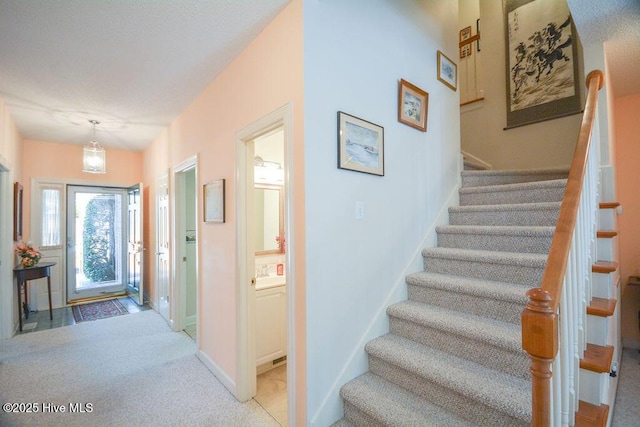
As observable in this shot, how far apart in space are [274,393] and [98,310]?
12.1 feet

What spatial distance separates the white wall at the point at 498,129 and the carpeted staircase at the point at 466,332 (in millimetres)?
1268

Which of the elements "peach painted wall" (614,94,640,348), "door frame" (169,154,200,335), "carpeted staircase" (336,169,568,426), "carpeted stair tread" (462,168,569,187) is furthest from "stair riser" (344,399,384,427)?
"peach painted wall" (614,94,640,348)

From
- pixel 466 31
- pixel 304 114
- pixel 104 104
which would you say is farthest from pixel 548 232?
pixel 104 104

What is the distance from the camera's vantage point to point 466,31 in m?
4.02

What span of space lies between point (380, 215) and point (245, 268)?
108cm

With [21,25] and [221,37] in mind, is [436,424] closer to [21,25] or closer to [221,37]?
[221,37]

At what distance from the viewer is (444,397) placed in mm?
1524

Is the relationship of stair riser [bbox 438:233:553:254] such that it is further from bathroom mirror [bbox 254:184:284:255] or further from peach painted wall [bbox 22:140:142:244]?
peach painted wall [bbox 22:140:142:244]

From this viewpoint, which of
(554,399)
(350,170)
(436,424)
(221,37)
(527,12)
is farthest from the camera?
(527,12)

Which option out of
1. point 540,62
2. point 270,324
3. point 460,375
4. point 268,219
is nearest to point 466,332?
point 460,375

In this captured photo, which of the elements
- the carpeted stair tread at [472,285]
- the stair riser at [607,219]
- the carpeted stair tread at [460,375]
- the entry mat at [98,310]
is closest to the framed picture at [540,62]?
the stair riser at [607,219]

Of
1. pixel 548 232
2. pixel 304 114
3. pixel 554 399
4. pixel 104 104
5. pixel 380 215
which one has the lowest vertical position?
pixel 554 399

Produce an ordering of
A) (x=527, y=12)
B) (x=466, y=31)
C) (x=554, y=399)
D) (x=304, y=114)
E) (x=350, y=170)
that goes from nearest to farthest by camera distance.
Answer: (x=554, y=399) < (x=304, y=114) < (x=350, y=170) < (x=527, y=12) < (x=466, y=31)

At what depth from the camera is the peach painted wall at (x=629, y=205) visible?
117 inches
